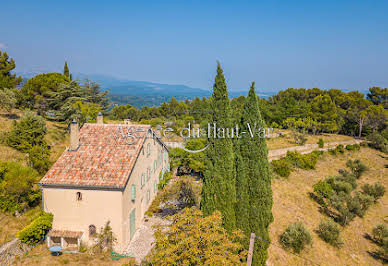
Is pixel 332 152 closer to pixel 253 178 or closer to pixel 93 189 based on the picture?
pixel 253 178

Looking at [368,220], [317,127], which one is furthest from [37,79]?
[317,127]

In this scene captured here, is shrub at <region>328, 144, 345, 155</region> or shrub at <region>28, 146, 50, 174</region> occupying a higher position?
shrub at <region>28, 146, 50, 174</region>

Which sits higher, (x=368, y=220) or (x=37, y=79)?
(x=37, y=79)

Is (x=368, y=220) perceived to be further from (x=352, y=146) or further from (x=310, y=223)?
(x=352, y=146)

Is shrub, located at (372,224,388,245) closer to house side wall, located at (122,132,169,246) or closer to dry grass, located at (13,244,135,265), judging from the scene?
house side wall, located at (122,132,169,246)

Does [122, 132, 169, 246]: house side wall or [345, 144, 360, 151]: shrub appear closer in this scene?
[122, 132, 169, 246]: house side wall

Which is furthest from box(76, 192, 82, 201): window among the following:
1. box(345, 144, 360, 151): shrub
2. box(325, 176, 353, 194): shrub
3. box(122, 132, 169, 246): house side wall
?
box(345, 144, 360, 151): shrub

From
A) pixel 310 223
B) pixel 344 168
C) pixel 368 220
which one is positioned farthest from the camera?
pixel 344 168

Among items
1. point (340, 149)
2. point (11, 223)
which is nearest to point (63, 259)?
point (11, 223)
